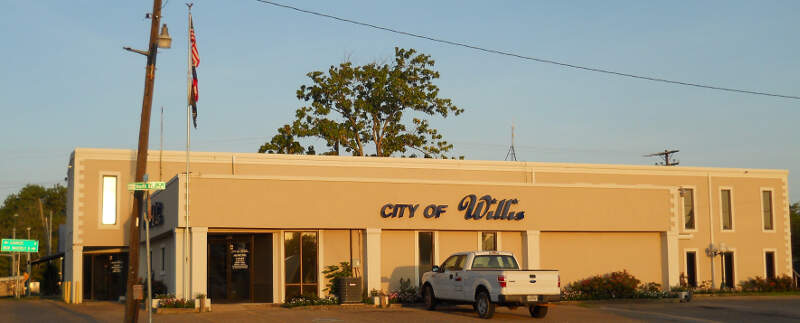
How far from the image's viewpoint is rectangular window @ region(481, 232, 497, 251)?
31234mm

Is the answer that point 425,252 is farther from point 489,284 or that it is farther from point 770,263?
point 770,263

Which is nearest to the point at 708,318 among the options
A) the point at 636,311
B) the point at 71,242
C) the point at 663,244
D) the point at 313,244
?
the point at 636,311

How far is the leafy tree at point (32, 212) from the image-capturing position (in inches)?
4124

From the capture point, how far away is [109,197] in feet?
113

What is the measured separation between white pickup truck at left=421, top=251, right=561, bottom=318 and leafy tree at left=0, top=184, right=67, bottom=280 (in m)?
89.8

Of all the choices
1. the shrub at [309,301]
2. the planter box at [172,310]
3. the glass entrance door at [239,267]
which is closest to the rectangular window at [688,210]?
the shrub at [309,301]

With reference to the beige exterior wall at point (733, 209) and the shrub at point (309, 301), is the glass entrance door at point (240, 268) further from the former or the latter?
the beige exterior wall at point (733, 209)

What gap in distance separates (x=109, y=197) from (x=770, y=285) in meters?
28.9

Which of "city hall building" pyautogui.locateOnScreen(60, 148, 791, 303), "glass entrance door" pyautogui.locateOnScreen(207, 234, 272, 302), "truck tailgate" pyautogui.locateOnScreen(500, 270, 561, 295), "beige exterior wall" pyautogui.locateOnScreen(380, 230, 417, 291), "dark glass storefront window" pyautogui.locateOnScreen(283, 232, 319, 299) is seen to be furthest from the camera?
"beige exterior wall" pyautogui.locateOnScreen(380, 230, 417, 291)

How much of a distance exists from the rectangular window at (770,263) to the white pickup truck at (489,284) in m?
22.2

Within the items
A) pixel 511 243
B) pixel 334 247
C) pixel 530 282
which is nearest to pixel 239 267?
pixel 334 247

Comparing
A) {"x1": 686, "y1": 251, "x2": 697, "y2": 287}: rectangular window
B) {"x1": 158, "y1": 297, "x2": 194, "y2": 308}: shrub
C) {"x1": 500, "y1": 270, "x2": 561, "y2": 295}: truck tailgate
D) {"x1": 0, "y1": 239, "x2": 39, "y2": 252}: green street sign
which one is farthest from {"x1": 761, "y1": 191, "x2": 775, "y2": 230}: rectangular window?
{"x1": 0, "y1": 239, "x2": 39, "y2": 252}: green street sign

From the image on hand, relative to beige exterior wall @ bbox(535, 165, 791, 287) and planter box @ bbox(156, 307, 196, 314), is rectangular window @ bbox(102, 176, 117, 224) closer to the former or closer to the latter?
planter box @ bbox(156, 307, 196, 314)

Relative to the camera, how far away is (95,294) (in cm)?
3978
